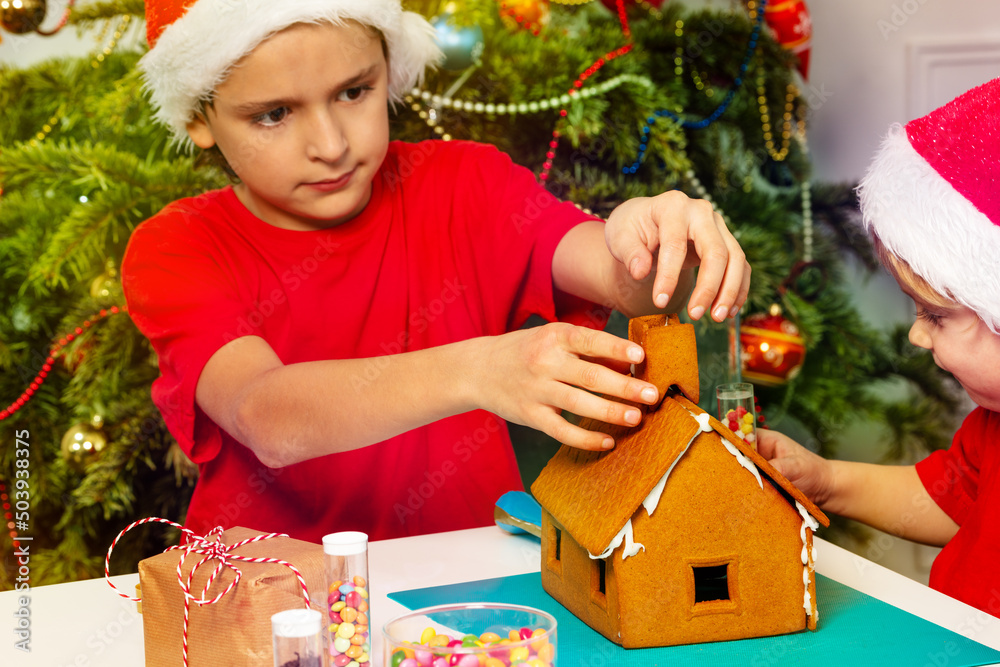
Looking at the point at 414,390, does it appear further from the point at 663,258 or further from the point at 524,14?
the point at 524,14

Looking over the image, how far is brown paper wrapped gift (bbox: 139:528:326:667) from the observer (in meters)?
0.68

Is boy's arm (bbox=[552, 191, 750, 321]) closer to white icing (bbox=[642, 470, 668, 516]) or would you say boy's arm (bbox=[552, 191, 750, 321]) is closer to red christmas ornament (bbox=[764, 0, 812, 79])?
white icing (bbox=[642, 470, 668, 516])

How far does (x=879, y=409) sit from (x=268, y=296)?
1393 millimetres

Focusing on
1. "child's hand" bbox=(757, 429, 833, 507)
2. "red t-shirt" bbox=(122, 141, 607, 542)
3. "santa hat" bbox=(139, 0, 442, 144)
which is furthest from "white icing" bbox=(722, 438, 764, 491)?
"santa hat" bbox=(139, 0, 442, 144)

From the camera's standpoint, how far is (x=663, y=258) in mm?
926

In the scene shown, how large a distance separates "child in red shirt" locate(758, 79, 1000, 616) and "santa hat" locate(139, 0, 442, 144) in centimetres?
71

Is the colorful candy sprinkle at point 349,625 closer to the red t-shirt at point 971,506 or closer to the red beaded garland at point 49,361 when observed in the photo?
the red t-shirt at point 971,506

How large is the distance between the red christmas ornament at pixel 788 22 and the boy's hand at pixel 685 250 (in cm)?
111

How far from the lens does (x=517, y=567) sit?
1.01m

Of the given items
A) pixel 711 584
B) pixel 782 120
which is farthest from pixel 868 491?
pixel 782 120

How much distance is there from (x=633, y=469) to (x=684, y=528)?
0.07 m

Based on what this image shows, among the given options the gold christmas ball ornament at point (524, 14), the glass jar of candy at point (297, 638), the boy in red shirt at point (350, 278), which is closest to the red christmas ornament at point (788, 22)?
the gold christmas ball ornament at point (524, 14)

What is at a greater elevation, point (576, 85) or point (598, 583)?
point (576, 85)

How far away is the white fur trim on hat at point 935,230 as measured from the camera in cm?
89
